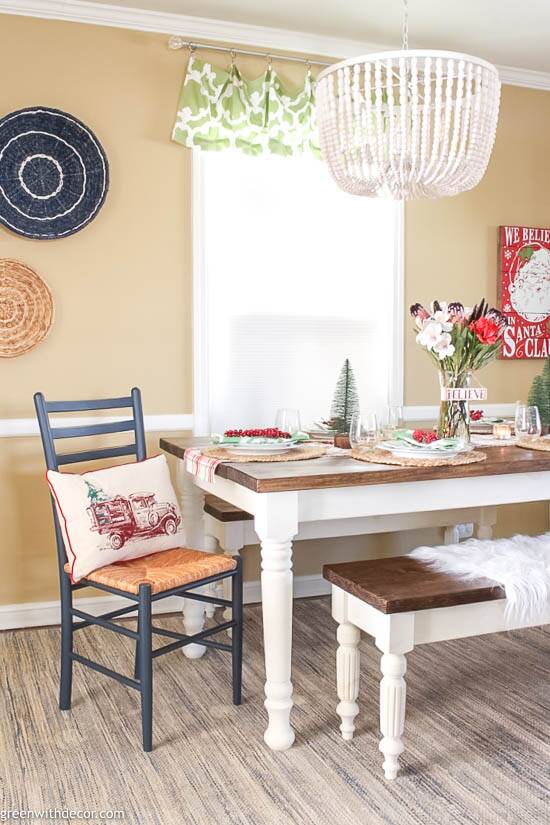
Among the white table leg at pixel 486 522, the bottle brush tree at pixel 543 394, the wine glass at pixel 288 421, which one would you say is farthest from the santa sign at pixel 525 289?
the wine glass at pixel 288 421

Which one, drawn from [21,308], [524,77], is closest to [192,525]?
[21,308]

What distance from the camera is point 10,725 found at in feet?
8.38

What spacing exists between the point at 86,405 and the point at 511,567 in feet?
5.11

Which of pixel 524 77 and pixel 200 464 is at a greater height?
pixel 524 77

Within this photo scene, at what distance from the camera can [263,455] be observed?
265cm

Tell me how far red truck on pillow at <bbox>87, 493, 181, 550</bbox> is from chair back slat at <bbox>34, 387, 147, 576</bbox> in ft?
0.60

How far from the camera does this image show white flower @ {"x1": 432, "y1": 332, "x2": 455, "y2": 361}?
9.16ft

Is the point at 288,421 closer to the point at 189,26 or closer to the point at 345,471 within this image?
the point at 345,471

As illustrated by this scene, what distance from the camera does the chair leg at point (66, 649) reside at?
2.65 meters

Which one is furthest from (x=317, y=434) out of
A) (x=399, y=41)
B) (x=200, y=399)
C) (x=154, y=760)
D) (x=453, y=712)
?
(x=399, y=41)

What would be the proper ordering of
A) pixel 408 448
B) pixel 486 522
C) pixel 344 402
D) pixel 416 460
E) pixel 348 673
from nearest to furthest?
1. pixel 348 673
2. pixel 416 460
3. pixel 408 448
4. pixel 344 402
5. pixel 486 522

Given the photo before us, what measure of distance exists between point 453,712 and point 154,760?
0.97 metres

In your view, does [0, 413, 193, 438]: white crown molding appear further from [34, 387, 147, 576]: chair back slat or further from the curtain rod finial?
the curtain rod finial

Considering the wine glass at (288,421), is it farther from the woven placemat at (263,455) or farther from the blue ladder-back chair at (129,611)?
the blue ladder-back chair at (129,611)
